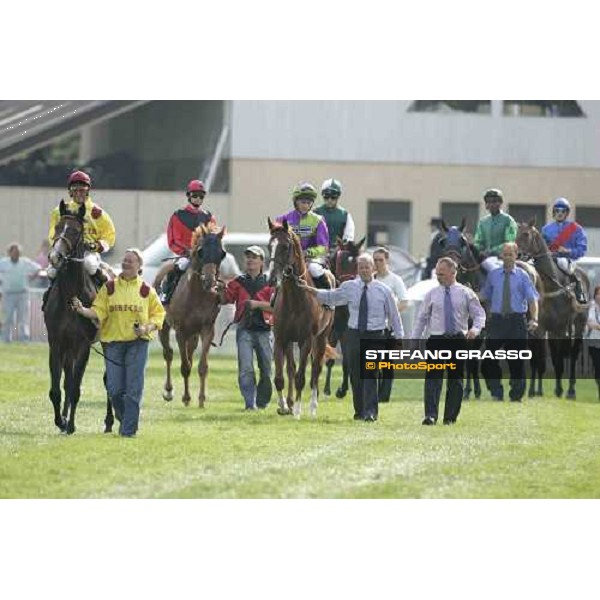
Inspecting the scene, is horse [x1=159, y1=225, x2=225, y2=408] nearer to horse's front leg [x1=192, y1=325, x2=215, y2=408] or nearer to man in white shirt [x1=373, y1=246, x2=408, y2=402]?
horse's front leg [x1=192, y1=325, x2=215, y2=408]

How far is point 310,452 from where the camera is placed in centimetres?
1608

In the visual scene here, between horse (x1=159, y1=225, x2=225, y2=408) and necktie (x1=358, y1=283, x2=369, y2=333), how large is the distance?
211cm

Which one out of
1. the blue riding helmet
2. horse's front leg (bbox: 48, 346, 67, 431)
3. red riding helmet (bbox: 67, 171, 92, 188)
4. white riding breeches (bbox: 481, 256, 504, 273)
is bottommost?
horse's front leg (bbox: 48, 346, 67, 431)

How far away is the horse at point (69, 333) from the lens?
1686 centimetres

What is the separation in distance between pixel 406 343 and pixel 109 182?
2767mm

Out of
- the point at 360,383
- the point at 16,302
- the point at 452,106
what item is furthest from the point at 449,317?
the point at 16,302

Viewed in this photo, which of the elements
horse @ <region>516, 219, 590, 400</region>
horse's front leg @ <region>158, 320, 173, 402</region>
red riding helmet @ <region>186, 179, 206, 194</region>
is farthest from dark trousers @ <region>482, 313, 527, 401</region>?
horse's front leg @ <region>158, 320, 173, 402</region>

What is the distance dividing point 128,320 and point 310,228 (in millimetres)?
2941

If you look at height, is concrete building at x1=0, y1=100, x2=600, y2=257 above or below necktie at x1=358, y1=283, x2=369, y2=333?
above

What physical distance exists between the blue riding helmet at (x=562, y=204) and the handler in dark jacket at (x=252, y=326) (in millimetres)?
2810

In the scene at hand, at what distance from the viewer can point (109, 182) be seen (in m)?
17.7

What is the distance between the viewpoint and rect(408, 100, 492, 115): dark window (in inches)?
643

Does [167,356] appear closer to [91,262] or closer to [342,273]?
[342,273]

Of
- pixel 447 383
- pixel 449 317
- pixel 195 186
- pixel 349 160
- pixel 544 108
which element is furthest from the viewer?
pixel 195 186
